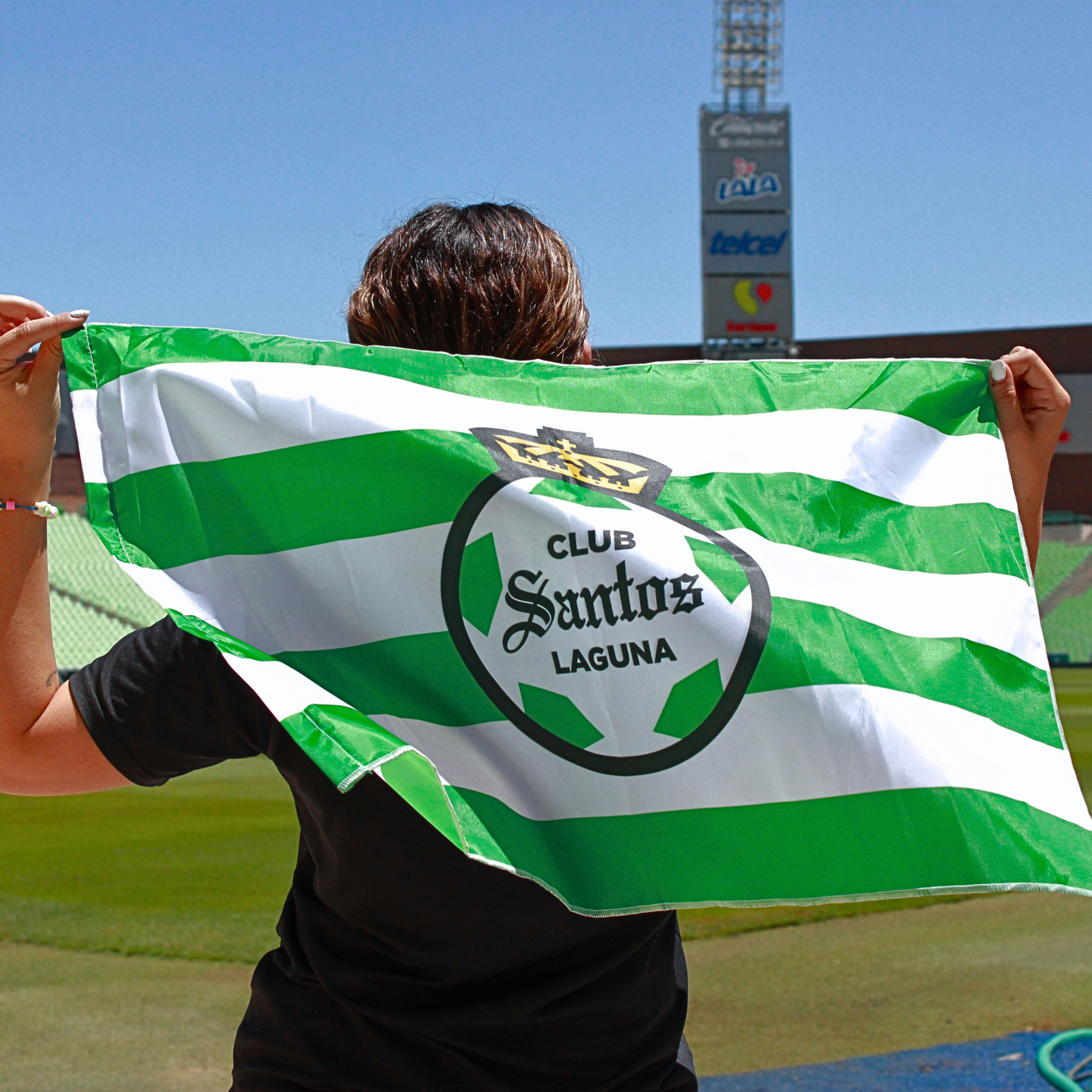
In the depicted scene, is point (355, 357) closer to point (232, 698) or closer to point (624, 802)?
point (232, 698)

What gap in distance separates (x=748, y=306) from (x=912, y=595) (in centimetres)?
2692

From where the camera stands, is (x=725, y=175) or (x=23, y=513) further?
(x=725, y=175)

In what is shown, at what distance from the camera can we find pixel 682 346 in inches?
1462

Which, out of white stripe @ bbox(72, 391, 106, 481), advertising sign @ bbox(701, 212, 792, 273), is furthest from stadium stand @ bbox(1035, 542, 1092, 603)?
white stripe @ bbox(72, 391, 106, 481)

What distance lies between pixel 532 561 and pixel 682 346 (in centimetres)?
3655

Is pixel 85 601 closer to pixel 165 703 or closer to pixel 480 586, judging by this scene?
pixel 165 703

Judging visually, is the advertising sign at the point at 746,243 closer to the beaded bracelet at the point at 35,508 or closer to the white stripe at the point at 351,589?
the white stripe at the point at 351,589

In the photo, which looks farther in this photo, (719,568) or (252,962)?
(252,962)

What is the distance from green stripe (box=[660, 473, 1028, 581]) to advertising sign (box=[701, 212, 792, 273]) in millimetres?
26713

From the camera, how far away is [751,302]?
27.4m

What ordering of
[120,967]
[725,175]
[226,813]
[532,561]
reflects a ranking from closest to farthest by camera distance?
1. [532,561]
2. [120,967]
3. [226,813]
4. [725,175]

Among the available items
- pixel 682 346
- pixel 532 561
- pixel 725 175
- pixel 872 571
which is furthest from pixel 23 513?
pixel 682 346

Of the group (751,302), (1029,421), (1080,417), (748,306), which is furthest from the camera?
(1080,417)

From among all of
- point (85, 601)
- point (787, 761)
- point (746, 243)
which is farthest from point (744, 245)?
point (787, 761)
